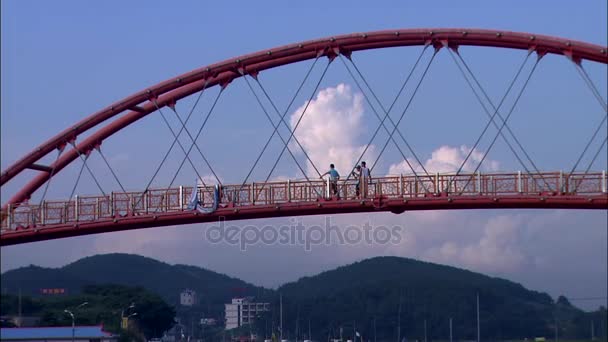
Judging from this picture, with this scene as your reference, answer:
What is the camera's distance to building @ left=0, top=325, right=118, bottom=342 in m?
45.5

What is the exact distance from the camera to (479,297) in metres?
50.7

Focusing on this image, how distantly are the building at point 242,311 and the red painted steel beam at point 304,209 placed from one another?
28.7 metres

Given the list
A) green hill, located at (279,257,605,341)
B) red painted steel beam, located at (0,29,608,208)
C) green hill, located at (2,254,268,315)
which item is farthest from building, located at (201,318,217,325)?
red painted steel beam, located at (0,29,608,208)

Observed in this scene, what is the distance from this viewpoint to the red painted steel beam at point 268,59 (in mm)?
35531

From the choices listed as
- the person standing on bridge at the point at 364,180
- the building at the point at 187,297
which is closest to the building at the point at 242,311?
the building at the point at 187,297

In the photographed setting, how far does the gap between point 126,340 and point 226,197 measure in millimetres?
15025

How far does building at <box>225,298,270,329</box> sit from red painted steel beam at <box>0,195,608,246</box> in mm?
28749

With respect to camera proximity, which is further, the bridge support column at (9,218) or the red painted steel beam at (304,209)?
the bridge support column at (9,218)

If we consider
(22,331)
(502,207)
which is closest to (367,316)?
(22,331)

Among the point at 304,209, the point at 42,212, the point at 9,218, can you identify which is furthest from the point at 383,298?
the point at 9,218

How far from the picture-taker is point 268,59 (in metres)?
39.4

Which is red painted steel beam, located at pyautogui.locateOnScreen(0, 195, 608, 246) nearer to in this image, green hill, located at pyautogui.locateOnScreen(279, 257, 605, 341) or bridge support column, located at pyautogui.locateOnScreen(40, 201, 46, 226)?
bridge support column, located at pyautogui.locateOnScreen(40, 201, 46, 226)

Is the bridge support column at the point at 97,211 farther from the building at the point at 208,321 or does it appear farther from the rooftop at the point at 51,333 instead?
the building at the point at 208,321

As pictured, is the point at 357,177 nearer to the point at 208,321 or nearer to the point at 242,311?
the point at 242,311
